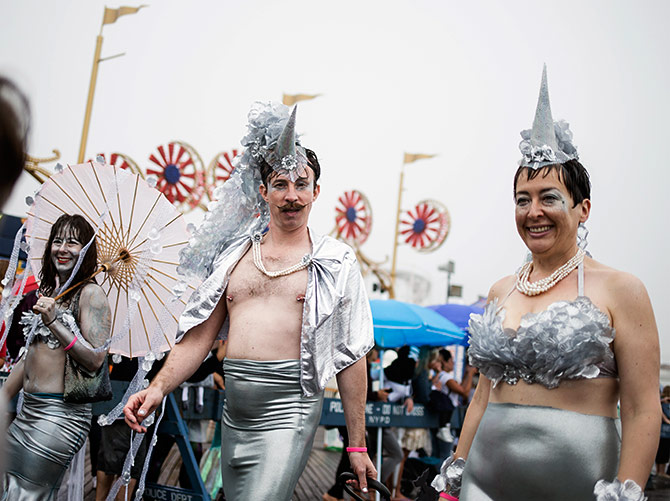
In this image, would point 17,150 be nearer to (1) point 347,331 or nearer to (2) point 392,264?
(1) point 347,331

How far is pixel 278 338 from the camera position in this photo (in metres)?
3.31

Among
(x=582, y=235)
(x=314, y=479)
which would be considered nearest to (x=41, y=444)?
(x=582, y=235)

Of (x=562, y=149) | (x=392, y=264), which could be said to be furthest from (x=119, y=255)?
(x=392, y=264)

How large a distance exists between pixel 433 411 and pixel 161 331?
5.37 m

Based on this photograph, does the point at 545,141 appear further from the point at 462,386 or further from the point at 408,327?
the point at 462,386

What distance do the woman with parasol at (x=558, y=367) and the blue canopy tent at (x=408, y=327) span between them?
628 centimetres

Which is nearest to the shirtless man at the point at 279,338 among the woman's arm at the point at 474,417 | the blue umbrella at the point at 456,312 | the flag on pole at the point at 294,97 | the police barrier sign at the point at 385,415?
the woman's arm at the point at 474,417

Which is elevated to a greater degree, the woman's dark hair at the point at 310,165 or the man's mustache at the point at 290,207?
the woman's dark hair at the point at 310,165

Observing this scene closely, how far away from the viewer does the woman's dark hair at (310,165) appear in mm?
3631

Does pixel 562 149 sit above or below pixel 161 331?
above

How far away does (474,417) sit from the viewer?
9.45 ft

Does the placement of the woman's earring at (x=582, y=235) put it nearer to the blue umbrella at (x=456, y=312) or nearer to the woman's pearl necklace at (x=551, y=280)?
the woman's pearl necklace at (x=551, y=280)

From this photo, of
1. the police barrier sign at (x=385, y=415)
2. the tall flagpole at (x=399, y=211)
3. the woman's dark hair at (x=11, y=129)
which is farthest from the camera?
the tall flagpole at (x=399, y=211)

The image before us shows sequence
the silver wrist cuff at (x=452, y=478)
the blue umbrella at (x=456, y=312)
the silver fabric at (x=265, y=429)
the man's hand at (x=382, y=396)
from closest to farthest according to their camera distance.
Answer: the silver wrist cuff at (x=452, y=478), the silver fabric at (x=265, y=429), the man's hand at (x=382, y=396), the blue umbrella at (x=456, y=312)
